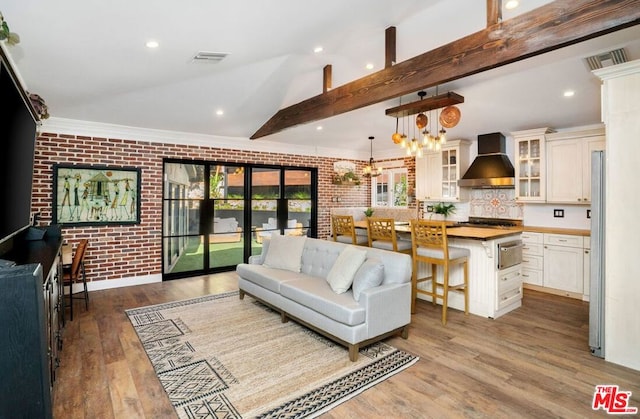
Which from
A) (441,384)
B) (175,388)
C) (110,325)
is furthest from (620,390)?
(110,325)

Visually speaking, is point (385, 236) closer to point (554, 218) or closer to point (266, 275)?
point (266, 275)

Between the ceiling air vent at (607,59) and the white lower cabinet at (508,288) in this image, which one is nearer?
the ceiling air vent at (607,59)

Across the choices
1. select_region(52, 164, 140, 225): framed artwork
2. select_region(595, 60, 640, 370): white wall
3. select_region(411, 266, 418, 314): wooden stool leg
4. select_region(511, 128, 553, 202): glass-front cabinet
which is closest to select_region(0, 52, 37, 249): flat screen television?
select_region(52, 164, 140, 225): framed artwork

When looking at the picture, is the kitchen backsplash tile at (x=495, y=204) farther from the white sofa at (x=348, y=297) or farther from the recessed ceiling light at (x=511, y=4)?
the recessed ceiling light at (x=511, y=4)

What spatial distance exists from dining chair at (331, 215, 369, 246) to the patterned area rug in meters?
1.85

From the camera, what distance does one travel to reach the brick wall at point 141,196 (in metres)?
4.63

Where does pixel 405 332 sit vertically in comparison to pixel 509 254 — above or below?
below

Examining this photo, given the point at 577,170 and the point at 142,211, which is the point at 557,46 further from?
the point at 142,211

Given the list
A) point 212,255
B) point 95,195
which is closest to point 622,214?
point 212,255

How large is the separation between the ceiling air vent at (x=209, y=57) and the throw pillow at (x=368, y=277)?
249 centimetres

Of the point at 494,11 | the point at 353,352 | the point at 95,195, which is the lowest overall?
the point at 353,352

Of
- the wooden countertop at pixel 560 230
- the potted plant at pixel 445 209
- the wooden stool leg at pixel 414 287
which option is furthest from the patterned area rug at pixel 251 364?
the potted plant at pixel 445 209

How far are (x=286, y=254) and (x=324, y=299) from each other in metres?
1.34

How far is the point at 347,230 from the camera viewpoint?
5.33m
